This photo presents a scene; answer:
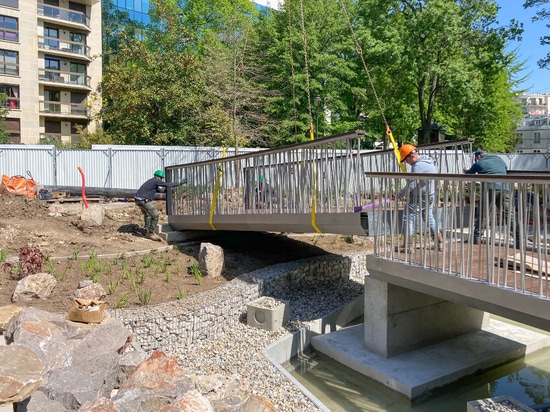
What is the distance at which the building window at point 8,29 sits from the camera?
34.8 metres

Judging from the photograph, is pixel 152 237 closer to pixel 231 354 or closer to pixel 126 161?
pixel 231 354

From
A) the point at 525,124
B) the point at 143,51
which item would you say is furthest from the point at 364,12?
the point at 525,124

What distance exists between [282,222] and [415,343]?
9.49 feet

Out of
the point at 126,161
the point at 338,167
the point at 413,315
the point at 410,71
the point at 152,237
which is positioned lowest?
the point at 413,315

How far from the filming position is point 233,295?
7.54m

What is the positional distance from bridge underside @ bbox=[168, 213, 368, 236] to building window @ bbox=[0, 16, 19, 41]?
105 feet

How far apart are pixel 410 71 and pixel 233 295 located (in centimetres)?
1821

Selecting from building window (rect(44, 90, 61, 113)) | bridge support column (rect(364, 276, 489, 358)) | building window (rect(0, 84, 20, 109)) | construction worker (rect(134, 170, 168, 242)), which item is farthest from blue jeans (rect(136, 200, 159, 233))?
building window (rect(44, 90, 61, 113))

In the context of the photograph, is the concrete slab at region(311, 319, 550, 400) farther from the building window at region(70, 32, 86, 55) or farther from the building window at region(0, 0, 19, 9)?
the building window at region(70, 32, 86, 55)

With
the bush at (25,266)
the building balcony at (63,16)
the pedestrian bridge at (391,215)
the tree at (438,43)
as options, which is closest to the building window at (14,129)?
the building balcony at (63,16)

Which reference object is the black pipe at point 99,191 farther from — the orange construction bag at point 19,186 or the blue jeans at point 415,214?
the blue jeans at point 415,214

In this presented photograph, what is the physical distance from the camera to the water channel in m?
5.68

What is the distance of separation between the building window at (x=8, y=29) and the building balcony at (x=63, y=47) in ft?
8.13

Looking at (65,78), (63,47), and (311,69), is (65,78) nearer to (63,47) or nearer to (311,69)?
(63,47)
